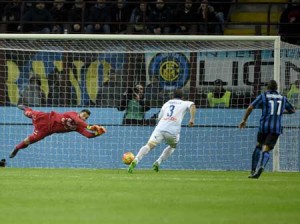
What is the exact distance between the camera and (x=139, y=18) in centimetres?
2805

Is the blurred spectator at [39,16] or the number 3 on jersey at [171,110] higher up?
the blurred spectator at [39,16]

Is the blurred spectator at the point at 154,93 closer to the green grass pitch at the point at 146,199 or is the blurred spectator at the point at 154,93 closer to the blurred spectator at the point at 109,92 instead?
the blurred spectator at the point at 109,92

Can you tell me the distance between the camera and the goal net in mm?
26078

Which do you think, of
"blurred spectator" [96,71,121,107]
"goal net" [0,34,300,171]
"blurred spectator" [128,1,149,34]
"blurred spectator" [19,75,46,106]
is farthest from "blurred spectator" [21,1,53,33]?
"blurred spectator" [96,71,121,107]

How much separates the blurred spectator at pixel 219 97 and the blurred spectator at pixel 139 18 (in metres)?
2.88

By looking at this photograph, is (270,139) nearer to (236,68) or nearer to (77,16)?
(236,68)

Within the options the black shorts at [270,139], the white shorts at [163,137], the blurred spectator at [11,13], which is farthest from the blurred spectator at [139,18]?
the black shorts at [270,139]

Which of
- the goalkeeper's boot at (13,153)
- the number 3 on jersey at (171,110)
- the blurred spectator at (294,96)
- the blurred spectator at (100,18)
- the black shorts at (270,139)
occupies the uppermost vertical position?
the blurred spectator at (100,18)

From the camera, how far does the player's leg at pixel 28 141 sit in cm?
2492

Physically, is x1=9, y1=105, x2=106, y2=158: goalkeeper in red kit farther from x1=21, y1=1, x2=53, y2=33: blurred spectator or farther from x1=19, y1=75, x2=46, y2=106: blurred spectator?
x1=21, y1=1, x2=53, y2=33: blurred spectator

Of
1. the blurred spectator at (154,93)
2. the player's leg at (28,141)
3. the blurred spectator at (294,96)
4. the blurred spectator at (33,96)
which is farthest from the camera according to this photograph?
the blurred spectator at (154,93)

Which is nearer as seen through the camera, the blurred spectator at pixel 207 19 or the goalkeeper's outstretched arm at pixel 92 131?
the goalkeeper's outstretched arm at pixel 92 131

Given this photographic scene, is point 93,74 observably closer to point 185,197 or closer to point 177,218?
point 185,197

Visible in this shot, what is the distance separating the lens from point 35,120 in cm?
2508
